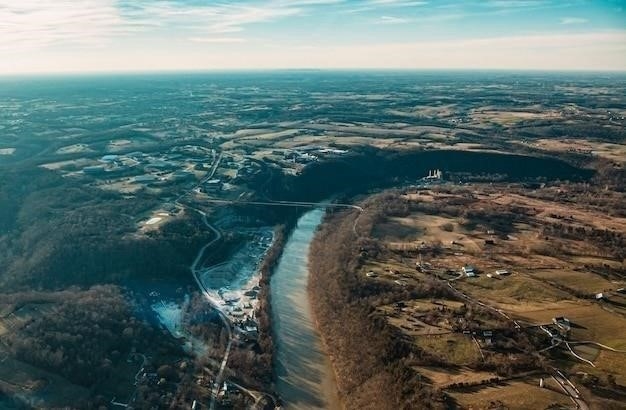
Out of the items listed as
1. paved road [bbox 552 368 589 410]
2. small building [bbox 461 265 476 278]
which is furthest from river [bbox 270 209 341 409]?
small building [bbox 461 265 476 278]

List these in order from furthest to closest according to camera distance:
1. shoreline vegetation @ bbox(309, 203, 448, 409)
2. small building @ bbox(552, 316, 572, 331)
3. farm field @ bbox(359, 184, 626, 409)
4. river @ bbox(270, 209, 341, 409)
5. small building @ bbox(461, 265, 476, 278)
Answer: small building @ bbox(461, 265, 476, 278) → small building @ bbox(552, 316, 572, 331) → river @ bbox(270, 209, 341, 409) → farm field @ bbox(359, 184, 626, 409) → shoreline vegetation @ bbox(309, 203, 448, 409)

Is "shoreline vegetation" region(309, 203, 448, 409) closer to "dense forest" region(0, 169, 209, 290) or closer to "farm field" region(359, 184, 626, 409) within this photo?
"farm field" region(359, 184, 626, 409)

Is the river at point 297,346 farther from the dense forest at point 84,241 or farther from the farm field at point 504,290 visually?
the dense forest at point 84,241

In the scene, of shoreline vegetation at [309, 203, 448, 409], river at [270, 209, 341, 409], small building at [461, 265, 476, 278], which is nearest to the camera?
shoreline vegetation at [309, 203, 448, 409]

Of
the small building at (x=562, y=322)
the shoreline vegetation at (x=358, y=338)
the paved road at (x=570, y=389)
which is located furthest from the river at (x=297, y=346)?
the small building at (x=562, y=322)

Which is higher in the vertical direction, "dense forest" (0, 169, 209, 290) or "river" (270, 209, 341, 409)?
"dense forest" (0, 169, 209, 290)

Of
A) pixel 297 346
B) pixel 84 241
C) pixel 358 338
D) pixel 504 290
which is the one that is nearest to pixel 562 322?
pixel 504 290

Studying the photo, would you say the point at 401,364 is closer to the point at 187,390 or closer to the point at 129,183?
the point at 187,390

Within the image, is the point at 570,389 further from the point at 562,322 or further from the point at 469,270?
the point at 469,270
